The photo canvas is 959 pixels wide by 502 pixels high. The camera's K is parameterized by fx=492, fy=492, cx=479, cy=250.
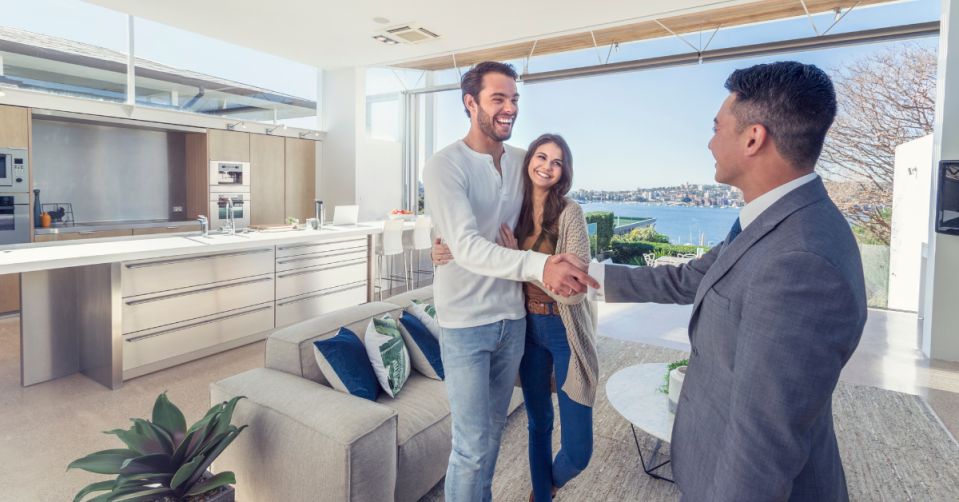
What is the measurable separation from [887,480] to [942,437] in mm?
803

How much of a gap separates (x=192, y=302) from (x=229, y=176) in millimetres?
3245

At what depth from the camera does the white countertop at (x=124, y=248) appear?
298 cm

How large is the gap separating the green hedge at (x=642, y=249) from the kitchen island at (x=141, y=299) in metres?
6.49

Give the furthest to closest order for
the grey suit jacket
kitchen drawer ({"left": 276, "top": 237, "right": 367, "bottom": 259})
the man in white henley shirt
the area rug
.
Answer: kitchen drawer ({"left": 276, "top": 237, "right": 367, "bottom": 259}), the area rug, the man in white henley shirt, the grey suit jacket

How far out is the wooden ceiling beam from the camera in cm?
562

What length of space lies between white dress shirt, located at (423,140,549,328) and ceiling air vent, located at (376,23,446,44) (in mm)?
4510

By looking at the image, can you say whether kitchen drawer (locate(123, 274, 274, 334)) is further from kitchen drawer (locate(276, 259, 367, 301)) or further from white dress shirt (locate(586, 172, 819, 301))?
white dress shirt (locate(586, 172, 819, 301))

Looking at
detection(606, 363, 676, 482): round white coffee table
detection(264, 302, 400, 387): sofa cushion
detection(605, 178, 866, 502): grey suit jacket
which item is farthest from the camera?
detection(264, 302, 400, 387): sofa cushion

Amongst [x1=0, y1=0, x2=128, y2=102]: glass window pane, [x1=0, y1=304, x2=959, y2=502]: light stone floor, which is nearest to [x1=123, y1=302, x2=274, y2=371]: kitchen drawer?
[x1=0, y1=304, x2=959, y2=502]: light stone floor

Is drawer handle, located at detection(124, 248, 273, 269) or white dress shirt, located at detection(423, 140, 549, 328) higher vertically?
white dress shirt, located at detection(423, 140, 549, 328)

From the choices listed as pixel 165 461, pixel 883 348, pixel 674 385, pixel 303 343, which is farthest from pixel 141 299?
pixel 883 348

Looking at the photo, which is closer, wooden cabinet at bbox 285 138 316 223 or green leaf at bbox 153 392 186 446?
green leaf at bbox 153 392 186 446

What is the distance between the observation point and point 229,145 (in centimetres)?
653

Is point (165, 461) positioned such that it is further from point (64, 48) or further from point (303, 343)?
point (64, 48)
